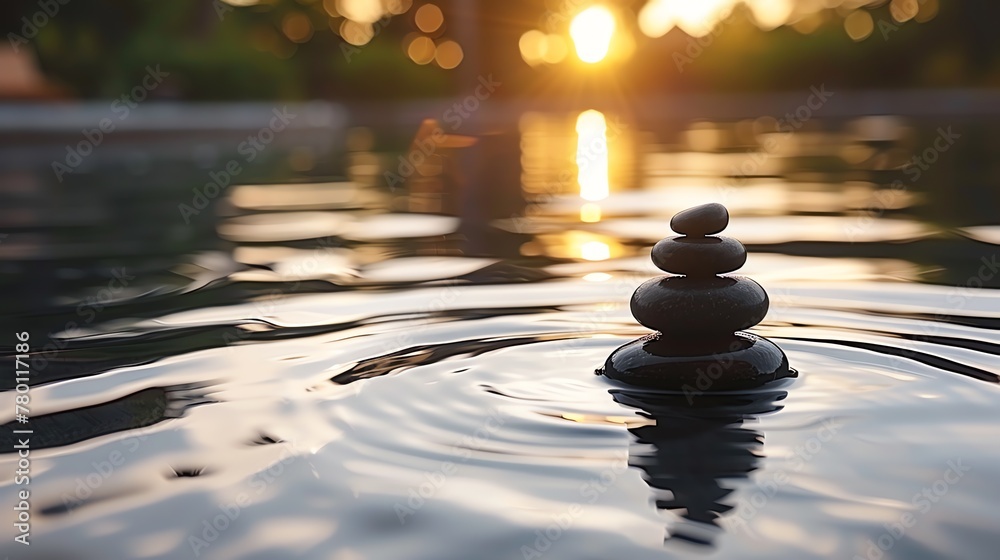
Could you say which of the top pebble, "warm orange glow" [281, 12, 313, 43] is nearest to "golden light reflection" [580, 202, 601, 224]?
the top pebble

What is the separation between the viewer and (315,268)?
23.3 ft

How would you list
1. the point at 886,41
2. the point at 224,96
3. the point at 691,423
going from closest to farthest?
the point at 691,423
the point at 224,96
the point at 886,41

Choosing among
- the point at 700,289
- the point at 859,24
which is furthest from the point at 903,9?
the point at 700,289

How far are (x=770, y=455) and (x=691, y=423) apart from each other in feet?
1.16

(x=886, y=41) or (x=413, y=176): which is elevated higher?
(x=886, y=41)

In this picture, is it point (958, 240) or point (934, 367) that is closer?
point (934, 367)

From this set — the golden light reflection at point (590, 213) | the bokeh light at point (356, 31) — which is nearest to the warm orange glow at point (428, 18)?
the bokeh light at point (356, 31)

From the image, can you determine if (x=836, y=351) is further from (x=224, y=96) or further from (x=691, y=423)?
(x=224, y=96)

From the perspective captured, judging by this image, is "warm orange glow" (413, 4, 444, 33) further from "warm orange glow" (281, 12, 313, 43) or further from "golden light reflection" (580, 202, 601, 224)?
"golden light reflection" (580, 202, 601, 224)

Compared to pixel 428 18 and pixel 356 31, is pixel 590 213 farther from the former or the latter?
pixel 356 31

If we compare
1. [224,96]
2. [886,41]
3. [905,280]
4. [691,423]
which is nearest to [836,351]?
[691,423]

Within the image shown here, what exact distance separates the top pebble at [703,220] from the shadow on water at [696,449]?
25.7 inches

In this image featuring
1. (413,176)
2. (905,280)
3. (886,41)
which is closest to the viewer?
(905,280)

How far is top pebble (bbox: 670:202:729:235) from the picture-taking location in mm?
3980
